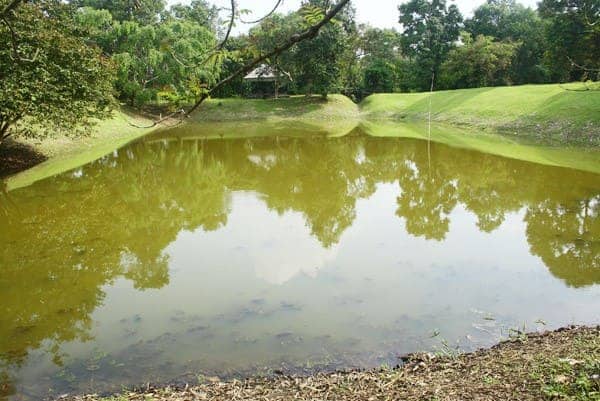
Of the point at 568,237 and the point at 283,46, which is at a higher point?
the point at 283,46

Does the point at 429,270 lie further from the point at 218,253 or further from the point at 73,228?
the point at 73,228

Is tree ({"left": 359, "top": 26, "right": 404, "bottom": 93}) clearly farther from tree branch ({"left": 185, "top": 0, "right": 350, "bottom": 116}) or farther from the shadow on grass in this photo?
tree branch ({"left": 185, "top": 0, "right": 350, "bottom": 116})

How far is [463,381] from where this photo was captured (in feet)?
15.5

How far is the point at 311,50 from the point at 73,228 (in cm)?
3753

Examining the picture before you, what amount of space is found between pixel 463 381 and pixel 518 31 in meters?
58.4

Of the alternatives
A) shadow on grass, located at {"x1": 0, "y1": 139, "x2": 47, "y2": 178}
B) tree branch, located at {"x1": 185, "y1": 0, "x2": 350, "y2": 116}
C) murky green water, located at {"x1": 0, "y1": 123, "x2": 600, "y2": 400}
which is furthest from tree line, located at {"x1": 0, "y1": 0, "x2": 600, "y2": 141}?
murky green water, located at {"x1": 0, "y1": 123, "x2": 600, "y2": 400}

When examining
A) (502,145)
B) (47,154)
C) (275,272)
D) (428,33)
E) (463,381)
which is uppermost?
(428,33)

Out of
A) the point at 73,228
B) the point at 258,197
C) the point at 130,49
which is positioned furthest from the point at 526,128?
the point at 130,49

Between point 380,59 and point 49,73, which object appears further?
point 380,59

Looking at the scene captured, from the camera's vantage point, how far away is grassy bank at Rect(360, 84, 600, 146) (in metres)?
24.9

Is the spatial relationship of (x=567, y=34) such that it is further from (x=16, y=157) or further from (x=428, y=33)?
(x=16, y=157)

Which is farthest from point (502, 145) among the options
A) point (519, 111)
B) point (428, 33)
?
point (428, 33)

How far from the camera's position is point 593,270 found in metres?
8.55

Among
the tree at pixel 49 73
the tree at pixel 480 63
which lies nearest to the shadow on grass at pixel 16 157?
the tree at pixel 49 73
